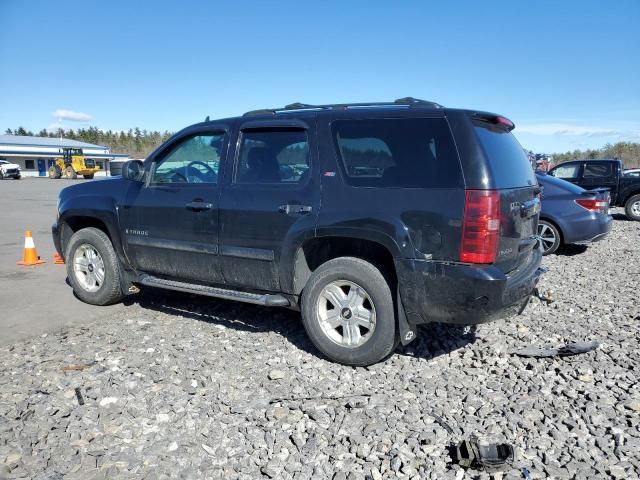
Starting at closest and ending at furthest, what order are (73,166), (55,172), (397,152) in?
(397,152) → (73,166) → (55,172)

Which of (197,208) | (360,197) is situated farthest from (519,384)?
(197,208)

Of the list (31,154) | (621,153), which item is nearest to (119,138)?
(31,154)

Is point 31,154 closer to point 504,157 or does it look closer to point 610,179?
point 610,179

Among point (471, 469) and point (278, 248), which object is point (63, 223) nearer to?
point (278, 248)

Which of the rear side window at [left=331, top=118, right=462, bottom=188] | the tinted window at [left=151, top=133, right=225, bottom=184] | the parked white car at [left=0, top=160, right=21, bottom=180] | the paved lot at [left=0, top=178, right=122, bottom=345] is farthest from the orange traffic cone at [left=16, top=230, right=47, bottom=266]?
the parked white car at [left=0, top=160, right=21, bottom=180]

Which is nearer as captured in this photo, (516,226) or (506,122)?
(516,226)

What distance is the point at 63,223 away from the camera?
19.6 ft

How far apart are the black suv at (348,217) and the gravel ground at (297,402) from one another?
0.49 meters

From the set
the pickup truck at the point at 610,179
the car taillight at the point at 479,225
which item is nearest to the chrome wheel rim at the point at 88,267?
the car taillight at the point at 479,225

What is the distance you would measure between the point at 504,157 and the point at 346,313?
1.75 m

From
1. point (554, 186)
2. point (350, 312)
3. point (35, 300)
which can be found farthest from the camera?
point (554, 186)

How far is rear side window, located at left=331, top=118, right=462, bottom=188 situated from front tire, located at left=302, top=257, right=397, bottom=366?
0.72 m

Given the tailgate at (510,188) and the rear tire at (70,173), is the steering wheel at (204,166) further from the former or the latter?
the rear tire at (70,173)

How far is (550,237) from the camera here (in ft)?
30.5
